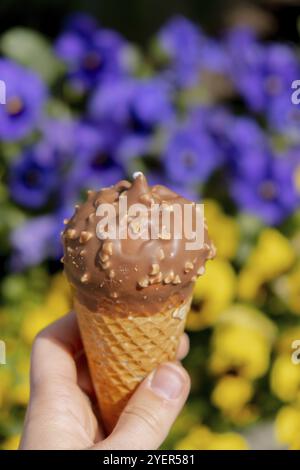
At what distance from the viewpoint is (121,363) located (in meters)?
1.47

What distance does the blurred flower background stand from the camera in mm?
2227

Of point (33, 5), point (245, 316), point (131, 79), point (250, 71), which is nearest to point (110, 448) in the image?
point (245, 316)

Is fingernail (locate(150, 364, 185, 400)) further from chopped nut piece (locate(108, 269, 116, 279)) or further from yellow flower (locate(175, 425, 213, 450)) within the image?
yellow flower (locate(175, 425, 213, 450))

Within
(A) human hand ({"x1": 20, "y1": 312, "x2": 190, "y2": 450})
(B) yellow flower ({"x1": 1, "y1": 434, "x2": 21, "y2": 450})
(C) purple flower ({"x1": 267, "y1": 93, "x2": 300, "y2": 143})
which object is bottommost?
(B) yellow flower ({"x1": 1, "y1": 434, "x2": 21, "y2": 450})

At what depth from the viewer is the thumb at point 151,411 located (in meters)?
1.34

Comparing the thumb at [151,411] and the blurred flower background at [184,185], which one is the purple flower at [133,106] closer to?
the blurred flower background at [184,185]

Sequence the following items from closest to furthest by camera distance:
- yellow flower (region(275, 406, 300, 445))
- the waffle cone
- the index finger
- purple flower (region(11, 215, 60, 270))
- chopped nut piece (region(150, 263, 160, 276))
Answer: chopped nut piece (region(150, 263, 160, 276)), the waffle cone, the index finger, yellow flower (region(275, 406, 300, 445)), purple flower (region(11, 215, 60, 270))

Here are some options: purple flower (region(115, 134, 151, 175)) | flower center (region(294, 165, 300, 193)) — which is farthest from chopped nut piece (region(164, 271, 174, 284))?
flower center (region(294, 165, 300, 193))

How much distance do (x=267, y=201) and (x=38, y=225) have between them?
81 centimetres

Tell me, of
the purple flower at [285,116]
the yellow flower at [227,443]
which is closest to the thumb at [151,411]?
the yellow flower at [227,443]

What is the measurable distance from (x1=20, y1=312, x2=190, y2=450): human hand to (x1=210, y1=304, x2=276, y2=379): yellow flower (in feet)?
1.71

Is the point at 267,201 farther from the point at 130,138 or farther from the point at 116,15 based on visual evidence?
the point at 116,15

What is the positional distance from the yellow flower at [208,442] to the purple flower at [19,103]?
3.89 feet
